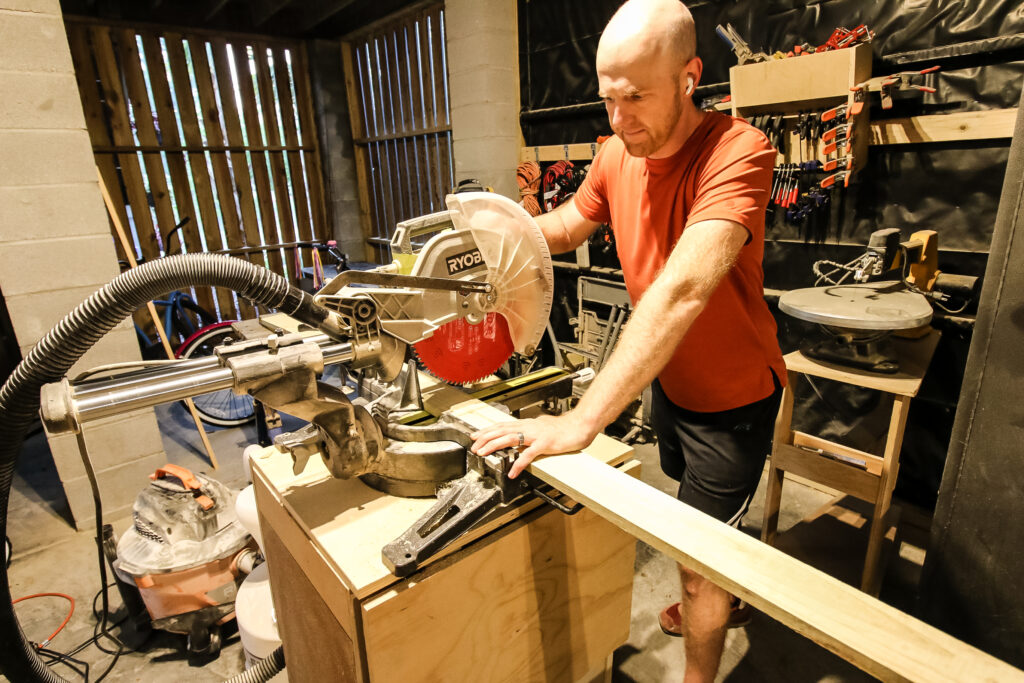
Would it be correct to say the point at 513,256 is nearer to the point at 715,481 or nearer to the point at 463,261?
the point at 463,261

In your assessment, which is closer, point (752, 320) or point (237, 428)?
point (752, 320)

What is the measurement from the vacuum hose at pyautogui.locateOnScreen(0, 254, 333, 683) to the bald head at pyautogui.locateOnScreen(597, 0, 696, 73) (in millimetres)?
737

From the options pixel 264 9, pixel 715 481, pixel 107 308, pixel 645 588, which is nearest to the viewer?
pixel 107 308

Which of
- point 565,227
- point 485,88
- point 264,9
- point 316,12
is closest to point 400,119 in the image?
point 316,12

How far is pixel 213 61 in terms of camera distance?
16.7ft

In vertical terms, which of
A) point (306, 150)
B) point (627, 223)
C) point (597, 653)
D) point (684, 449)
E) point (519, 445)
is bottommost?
point (597, 653)

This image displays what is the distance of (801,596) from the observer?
23.9 inches

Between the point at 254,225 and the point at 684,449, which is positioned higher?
the point at 254,225

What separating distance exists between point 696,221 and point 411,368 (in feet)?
2.18

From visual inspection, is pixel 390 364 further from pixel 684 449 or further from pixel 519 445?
pixel 684 449

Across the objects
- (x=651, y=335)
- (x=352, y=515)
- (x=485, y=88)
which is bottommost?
(x=352, y=515)

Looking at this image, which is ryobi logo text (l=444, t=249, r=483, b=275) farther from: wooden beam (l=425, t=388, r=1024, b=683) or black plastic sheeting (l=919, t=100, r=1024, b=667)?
black plastic sheeting (l=919, t=100, r=1024, b=667)

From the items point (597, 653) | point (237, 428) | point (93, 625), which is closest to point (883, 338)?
point (597, 653)

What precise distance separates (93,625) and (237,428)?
67.8 inches
